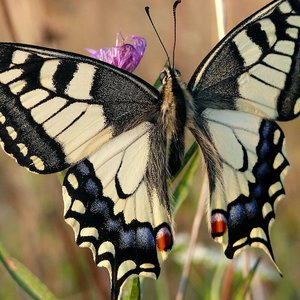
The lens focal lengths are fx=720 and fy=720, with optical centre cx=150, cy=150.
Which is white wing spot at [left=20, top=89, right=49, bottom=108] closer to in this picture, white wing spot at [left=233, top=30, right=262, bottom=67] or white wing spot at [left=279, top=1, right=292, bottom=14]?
white wing spot at [left=233, top=30, right=262, bottom=67]

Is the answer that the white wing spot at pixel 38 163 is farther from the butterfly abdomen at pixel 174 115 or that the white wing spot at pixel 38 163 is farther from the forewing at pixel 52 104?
the butterfly abdomen at pixel 174 115

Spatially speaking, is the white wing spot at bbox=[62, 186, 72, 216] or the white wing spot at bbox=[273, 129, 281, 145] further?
the white wing spot at bbox=[273, 129, 281, 145]

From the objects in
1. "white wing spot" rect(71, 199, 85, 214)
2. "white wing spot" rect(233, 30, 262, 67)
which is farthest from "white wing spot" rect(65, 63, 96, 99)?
"white wing spot" rect(233, 30, 262, 67)

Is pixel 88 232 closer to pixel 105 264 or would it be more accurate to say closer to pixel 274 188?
pixel 105 264

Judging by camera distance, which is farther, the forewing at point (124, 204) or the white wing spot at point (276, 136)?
the white wing spot at point (276, 136)

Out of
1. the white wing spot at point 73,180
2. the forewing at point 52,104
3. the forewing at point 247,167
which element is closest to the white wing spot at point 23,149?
the forewing at point 52,104

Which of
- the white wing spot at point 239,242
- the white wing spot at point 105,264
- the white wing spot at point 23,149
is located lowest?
the white wing spot at point 239,242

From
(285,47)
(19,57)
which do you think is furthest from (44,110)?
(285,47)
